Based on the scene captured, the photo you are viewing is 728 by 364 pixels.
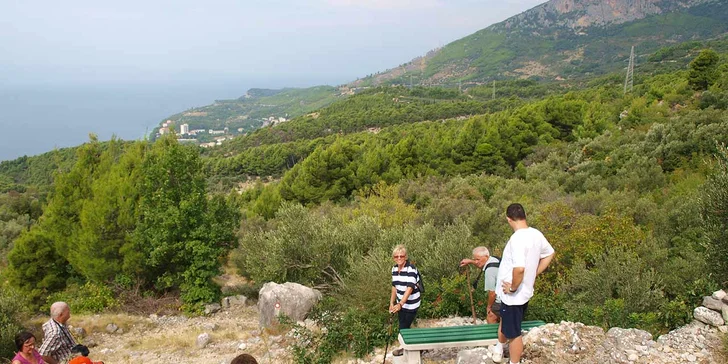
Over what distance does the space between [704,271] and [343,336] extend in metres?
6.22

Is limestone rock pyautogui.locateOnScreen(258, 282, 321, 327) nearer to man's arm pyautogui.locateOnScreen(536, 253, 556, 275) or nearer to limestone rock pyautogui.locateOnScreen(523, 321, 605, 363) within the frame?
limestone rock pyautogui.locateOnScreen(523, 321, 605, 363)

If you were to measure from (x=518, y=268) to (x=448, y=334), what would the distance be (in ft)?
6.16

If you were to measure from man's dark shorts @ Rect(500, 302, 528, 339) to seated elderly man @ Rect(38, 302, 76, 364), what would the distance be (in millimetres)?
5935

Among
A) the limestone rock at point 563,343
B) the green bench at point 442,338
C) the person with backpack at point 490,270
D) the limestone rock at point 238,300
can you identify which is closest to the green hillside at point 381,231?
the limestone rock at point 238,300

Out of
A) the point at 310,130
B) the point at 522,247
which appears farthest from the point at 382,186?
the point at 310,130

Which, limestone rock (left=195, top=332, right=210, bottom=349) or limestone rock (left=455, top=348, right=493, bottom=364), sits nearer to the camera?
limestone rock (left=455, top=348, right=493, bottom=364)

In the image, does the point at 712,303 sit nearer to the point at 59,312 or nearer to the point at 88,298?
the point at 59,312

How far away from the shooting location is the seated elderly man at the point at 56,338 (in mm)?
5836

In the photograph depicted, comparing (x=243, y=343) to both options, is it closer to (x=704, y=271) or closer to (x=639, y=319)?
(x=639, y=319)

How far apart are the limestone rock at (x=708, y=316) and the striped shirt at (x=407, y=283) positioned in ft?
12.8

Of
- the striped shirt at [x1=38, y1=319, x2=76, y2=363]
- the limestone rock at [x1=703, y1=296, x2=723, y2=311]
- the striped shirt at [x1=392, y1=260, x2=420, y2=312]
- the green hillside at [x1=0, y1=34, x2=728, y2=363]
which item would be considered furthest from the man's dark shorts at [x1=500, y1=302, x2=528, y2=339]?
the striped shirt at [x1=38, y1=319, x2=76, y2=363]

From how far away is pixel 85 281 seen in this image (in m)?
14.7

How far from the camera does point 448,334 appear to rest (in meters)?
5.75

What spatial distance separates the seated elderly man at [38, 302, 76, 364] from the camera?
5836mm
